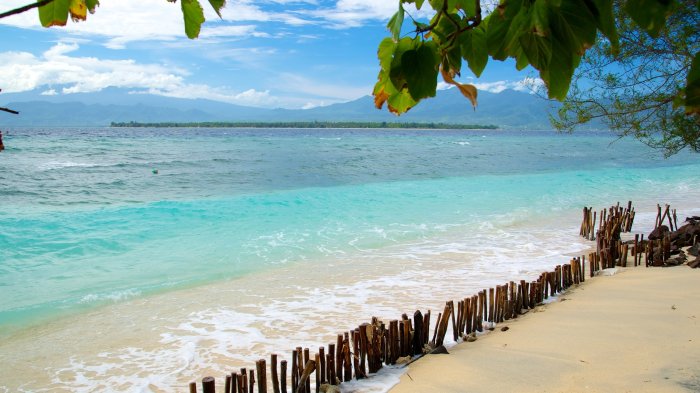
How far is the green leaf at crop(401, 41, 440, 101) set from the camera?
1.19 metres

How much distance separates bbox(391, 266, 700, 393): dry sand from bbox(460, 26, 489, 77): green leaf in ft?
13.9

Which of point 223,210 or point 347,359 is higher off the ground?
point 347,359

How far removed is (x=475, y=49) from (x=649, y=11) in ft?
1.59

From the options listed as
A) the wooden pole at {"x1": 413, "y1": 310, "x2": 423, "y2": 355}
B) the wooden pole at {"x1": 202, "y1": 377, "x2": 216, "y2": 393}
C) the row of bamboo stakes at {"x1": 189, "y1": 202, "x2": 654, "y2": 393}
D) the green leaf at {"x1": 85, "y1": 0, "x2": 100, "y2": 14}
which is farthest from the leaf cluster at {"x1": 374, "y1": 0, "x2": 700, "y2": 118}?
the wooden pole at {"x1": 413, "y1": 310, "x2": 423, "y2": 355}

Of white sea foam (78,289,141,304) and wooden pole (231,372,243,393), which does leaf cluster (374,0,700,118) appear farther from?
white sea foam (78,289,141,304)

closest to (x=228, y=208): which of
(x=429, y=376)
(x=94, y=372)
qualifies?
(x=94, y=372)

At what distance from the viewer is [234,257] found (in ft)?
40.5

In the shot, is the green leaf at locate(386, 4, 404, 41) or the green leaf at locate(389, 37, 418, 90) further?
the green leaf at locate(389, 37, 418, 90)

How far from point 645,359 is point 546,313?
1728 millimetres

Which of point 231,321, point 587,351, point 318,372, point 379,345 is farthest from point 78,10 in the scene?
point 231,321

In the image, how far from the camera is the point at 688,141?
10344 mm

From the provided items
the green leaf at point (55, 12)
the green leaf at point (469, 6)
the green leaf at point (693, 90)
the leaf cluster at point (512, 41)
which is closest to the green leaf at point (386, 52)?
the leaf cluster at point (512, 41)

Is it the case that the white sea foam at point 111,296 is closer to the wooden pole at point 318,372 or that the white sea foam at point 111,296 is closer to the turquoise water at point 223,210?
the turquoise water at point 223,210

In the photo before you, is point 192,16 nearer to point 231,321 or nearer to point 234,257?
point 231,321
